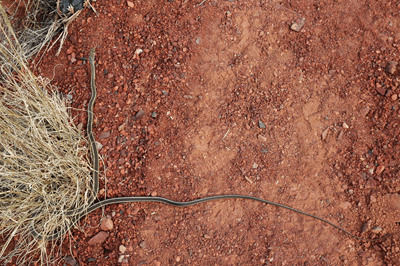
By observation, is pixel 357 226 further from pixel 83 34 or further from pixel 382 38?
pixel 83 34

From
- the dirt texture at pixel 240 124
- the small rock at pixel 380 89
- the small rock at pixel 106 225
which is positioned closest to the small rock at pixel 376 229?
the dirt texture at pixel 240 124

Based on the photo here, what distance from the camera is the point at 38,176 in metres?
3.45

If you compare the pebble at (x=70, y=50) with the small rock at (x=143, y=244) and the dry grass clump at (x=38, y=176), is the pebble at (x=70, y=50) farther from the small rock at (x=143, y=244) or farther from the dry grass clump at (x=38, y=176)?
the small rock at (x=143, y=244)

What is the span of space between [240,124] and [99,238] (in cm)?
195

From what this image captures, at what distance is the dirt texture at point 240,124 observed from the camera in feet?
11.2

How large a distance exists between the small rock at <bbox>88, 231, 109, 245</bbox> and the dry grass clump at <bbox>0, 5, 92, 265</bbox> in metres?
0.34

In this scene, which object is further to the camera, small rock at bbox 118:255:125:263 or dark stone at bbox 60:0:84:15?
dark stone at bbox 60:0:84:15

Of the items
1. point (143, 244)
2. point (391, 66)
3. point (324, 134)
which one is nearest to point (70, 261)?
point (143, 244)

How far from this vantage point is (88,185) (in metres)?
3.61

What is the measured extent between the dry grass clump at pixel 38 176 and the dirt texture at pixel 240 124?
263 mm

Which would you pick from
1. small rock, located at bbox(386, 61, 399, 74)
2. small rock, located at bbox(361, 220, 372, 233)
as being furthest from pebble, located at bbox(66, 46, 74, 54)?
small rock, located at bbox(361, 220, 372, 233)

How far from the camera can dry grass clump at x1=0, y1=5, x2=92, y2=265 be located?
3.31 metres

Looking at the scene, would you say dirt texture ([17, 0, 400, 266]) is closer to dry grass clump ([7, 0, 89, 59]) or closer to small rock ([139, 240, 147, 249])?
small rock ([139, 240, 147, 249])

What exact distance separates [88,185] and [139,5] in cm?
233
